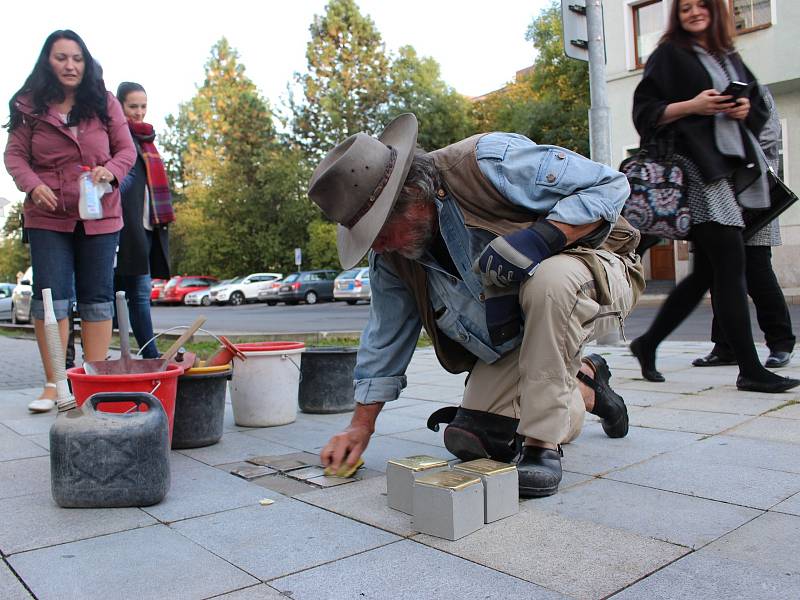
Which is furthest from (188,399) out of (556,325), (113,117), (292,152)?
(292,152)

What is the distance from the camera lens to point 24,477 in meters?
2.54

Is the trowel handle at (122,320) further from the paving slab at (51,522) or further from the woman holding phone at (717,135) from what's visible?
the woman holding phone at (717,135)

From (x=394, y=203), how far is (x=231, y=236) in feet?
116

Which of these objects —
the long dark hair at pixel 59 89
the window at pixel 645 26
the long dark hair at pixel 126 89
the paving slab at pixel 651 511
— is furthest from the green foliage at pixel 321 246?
the paving slab at pixel 651 511

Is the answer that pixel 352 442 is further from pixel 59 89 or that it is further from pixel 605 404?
pixel 59 89

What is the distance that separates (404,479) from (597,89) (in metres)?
5.77

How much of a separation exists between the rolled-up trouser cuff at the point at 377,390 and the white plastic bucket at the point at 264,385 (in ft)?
3.46

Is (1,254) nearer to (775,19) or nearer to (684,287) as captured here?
(775,19)

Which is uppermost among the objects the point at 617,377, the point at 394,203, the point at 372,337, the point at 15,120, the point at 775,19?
the point at 775,19

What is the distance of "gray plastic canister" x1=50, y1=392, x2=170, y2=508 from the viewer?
2135 millimetres

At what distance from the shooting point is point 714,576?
60.2 inches

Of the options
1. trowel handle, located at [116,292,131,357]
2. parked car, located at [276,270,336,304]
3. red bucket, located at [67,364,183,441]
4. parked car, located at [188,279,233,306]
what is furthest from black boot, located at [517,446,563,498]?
parked car, located at [188,279,233,306]

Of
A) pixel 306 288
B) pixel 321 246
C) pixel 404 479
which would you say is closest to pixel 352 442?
pixel 404 479

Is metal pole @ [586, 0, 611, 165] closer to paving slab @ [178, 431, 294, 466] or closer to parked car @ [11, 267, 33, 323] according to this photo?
paving slab @ [178, 431, 294, 466]
